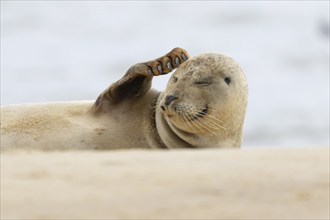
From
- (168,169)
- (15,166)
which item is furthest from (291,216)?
(15,166)

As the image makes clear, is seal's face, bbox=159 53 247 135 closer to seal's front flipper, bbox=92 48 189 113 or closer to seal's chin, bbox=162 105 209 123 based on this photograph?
seal's chin, bbox=162 105 209 123

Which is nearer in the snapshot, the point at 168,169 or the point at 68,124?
the point at 168,169

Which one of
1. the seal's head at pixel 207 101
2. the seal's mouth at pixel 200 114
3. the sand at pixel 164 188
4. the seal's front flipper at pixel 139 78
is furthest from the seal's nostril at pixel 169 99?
the sand at pixel 164 188

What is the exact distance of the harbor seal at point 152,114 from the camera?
6879mm

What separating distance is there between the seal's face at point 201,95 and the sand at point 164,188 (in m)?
3.13

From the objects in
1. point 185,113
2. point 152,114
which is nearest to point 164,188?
point 185,113

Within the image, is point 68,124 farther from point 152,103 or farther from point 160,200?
point 160,200

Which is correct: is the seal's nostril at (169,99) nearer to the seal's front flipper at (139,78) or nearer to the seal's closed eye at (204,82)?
the seal's closed eye at (204,82)

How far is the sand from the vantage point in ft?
9.37

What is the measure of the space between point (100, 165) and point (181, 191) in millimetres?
518

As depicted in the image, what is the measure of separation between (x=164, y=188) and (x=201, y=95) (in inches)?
151

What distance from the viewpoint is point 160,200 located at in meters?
2.94

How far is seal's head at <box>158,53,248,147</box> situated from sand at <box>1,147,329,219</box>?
315 cm

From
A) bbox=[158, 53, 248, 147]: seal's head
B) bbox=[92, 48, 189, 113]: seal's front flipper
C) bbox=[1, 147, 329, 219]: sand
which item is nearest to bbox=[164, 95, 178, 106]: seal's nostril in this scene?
bbox=[158, 53, 248, 147]: seal's head
